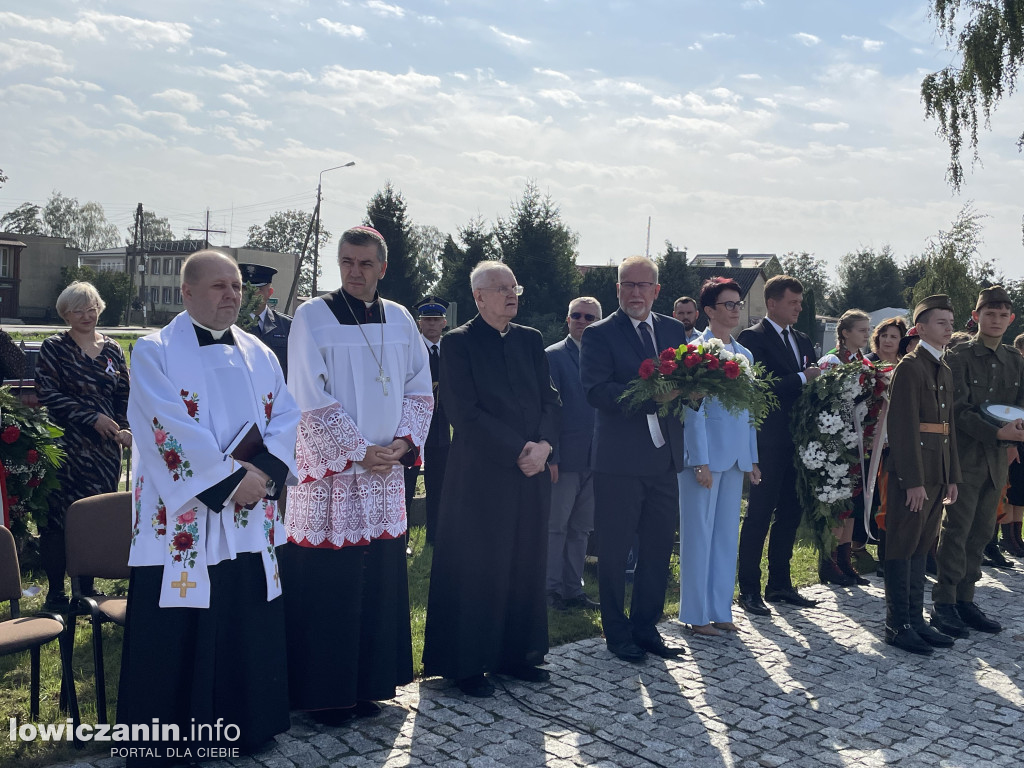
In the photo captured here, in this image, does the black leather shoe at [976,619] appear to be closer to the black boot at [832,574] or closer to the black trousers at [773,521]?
the black boot at [832,574]

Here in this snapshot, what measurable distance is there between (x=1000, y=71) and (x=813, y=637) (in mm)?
13217

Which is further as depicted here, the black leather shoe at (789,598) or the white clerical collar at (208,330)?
the black leather shoe at (789,598)

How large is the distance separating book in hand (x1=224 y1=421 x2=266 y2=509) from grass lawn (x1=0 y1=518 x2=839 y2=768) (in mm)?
1520

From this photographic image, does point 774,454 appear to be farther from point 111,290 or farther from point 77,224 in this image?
point 77,224

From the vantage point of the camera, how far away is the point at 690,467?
6.60 meters

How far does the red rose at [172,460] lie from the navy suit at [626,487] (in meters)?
2.84

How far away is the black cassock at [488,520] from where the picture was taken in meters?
5.39

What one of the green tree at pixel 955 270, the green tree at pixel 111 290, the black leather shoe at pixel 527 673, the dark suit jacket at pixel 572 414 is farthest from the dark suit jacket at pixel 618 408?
the green tree at pixel 111 290

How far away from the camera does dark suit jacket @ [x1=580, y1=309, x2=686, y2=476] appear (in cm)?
612

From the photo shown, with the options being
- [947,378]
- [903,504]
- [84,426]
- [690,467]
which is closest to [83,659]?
[84,426]

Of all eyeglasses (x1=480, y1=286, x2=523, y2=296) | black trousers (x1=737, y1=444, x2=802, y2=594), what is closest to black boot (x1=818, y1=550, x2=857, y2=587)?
black trousers (x1=737, y1=444, x2=802, y2=594)

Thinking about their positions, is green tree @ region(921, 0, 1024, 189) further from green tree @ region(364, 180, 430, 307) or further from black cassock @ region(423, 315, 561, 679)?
green tree @ region(364, 180, 430, 307)

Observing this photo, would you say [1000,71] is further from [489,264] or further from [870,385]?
[489,264]

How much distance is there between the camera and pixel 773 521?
7836 mm
